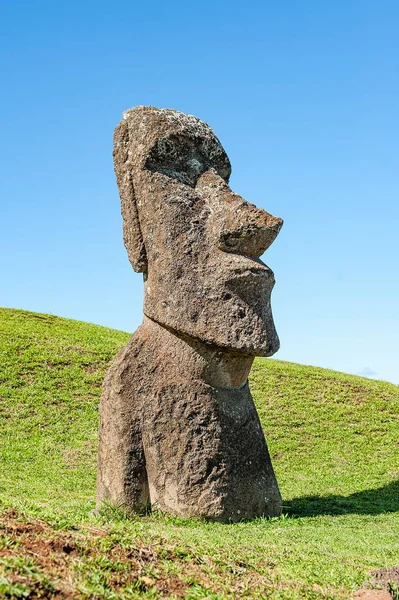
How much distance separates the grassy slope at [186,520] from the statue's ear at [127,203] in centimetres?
267

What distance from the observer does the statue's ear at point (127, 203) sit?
8117 millimetres

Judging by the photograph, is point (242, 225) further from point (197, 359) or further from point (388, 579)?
point (388, 579)

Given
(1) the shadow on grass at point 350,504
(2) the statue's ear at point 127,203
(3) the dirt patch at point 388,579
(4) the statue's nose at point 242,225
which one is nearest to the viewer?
(3) the dirt patch at point 388,579

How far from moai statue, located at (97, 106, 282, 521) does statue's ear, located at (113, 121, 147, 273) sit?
2 cm

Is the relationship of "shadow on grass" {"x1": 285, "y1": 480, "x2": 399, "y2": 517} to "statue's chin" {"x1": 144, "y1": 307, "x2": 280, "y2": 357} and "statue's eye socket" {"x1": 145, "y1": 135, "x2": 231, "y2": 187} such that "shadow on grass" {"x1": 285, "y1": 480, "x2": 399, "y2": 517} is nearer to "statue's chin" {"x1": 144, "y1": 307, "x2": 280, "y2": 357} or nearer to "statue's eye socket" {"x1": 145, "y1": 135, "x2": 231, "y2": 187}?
"statue's chin" {"x1": 144, "y1": 307, "x2": 280, "y2": 357}

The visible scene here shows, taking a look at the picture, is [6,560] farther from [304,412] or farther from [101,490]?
[304,412]

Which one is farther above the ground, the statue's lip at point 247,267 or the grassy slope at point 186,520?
the statue's lip at point 247,267

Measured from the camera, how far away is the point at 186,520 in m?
7.46

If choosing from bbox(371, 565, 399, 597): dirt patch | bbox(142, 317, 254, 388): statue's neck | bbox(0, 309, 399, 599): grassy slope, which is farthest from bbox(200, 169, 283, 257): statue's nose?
bbox(371, 565, 399, 597): dirt patch

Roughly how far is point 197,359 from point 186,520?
5.19ft

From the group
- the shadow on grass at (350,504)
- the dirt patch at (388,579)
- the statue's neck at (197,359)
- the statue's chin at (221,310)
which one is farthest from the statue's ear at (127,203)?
the dirt patch at (388,579)

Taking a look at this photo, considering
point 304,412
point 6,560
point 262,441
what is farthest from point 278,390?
point 6,560

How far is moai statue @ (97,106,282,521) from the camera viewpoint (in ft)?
24.9

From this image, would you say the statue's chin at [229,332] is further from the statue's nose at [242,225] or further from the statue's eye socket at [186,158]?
the statue's eye socket at [186,158]
